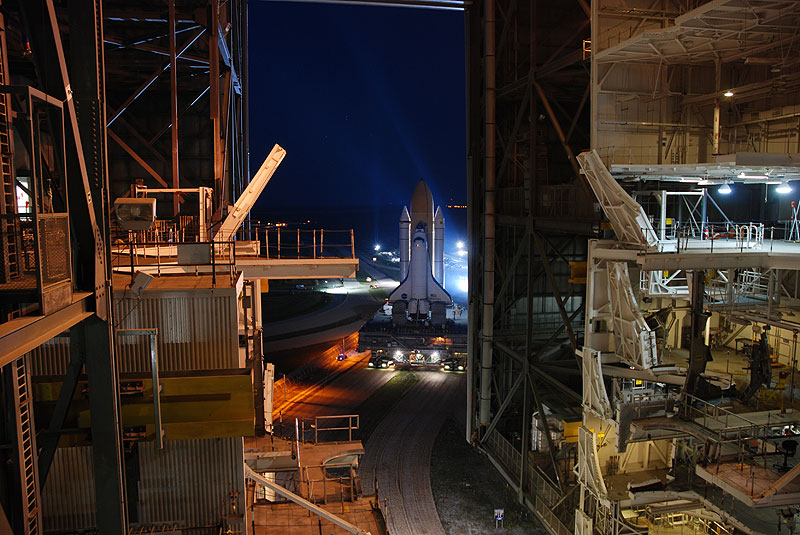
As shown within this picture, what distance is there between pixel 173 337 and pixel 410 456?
1504cm

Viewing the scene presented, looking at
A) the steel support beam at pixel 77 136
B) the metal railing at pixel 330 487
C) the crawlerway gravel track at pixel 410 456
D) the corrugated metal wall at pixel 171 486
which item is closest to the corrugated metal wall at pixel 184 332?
the corrugated metal wall at pixel 171 486

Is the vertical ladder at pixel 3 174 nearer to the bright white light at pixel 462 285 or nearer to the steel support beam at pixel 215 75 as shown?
the steel support beam at pixel 215 75

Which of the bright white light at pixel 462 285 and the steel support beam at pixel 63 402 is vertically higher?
the steel support beam at pixel 63 402

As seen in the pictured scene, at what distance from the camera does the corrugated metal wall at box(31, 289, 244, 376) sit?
39.4ft

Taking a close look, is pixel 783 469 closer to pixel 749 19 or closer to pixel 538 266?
pixel 749 19

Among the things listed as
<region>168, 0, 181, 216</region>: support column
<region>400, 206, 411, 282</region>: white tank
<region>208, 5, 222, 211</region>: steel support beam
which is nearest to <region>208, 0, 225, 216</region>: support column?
<region>208, 5, 222, 211</region>: steel support beam

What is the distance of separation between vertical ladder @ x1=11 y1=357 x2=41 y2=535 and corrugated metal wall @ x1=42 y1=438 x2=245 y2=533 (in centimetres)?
490

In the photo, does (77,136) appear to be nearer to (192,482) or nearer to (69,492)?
(192,482)

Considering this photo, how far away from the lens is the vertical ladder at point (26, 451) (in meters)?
6.88

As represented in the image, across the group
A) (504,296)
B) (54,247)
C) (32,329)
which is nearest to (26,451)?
(32,329)

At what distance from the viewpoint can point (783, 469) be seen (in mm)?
12133

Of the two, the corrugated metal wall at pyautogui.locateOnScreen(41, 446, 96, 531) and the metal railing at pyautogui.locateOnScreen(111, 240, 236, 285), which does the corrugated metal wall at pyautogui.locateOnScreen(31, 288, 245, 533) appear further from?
the metal railing at pyautogui.locateOnScreen(111, 240, 236, 285)

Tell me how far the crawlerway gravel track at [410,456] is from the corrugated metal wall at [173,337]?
694 centimetres

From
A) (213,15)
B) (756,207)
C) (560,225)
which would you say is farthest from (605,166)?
(213,15)
